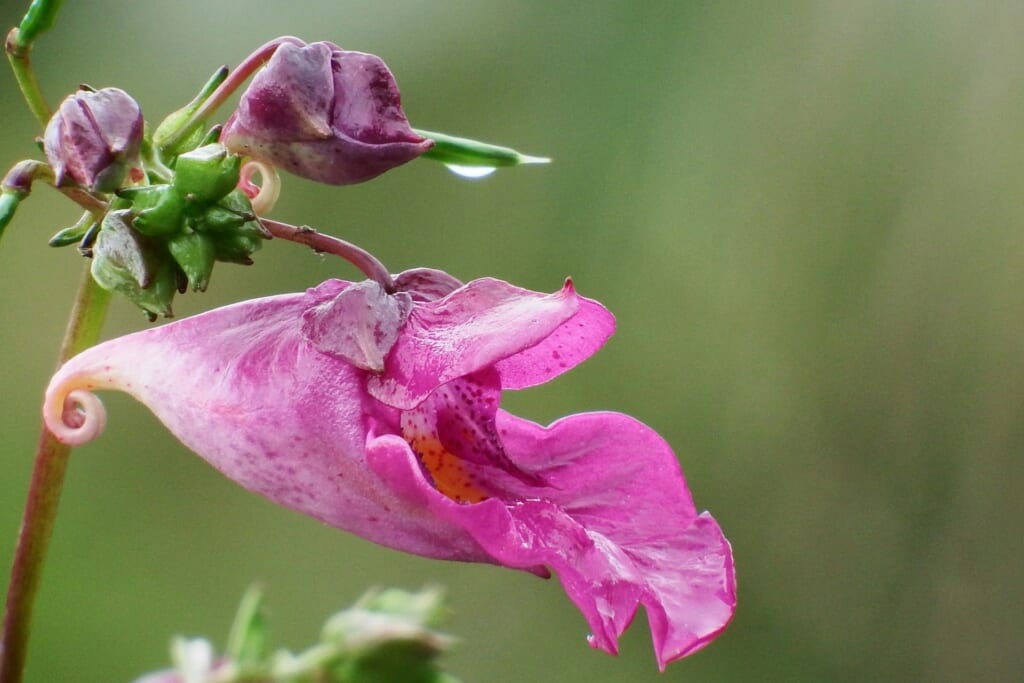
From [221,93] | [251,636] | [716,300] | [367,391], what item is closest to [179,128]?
[221,93]

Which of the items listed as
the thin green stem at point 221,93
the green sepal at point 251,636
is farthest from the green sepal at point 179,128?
the green sepal at point 251,636

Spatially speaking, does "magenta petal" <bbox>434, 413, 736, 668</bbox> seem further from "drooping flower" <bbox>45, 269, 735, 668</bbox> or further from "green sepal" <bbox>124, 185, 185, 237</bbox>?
"green sepal" <bbox>124, 185, 185, 237</bbox>

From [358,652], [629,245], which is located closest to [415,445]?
A: [358,652]

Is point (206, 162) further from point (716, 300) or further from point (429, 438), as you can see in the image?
point (716, 300)

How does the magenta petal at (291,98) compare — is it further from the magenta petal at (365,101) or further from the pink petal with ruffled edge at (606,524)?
the pink petal with ruffled edge at (606,524)

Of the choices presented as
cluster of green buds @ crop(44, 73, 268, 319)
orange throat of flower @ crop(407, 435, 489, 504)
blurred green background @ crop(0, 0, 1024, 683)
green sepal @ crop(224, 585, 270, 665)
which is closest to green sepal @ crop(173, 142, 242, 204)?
cluster of green buds @ crop(44, 73, 268, 319)
